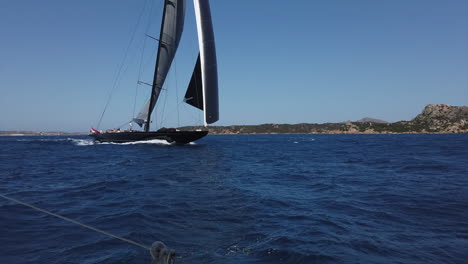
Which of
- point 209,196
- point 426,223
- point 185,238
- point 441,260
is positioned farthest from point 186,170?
point 441,260

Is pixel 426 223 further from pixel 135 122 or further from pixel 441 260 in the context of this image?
pixel 135 122

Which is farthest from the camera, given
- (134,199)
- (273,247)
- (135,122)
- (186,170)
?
(135,122)

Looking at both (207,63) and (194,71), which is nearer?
(207,63)

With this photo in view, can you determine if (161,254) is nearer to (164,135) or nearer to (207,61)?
(164,135)

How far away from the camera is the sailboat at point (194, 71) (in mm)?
33438

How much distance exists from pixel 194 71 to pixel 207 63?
1811mm

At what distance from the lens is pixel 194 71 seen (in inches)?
1336

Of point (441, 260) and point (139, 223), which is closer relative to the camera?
point (441, 260)

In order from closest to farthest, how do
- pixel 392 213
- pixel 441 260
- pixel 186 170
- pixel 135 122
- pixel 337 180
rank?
pixel 441 260 < pixel 392 213 < pixel 337 180 < pixel 186 170 < pixel 135 122

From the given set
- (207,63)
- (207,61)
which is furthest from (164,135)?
(207,61)

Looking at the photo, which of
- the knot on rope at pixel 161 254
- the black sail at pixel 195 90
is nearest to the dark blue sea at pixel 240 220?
the knot on rope at pixel 161 254

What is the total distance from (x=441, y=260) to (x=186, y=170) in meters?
12.6

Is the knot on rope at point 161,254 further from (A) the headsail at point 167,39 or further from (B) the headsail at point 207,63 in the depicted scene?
(A) the headsail at point 167,39

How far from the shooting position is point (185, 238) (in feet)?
19.1
